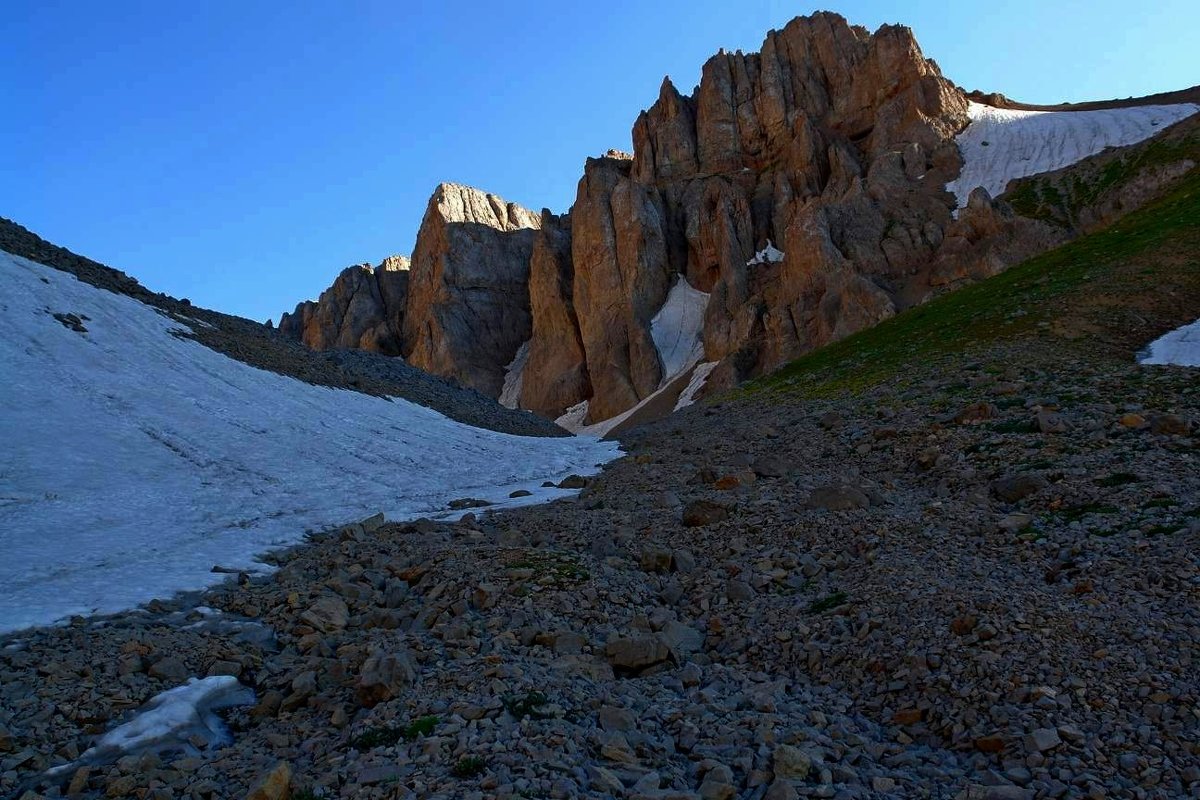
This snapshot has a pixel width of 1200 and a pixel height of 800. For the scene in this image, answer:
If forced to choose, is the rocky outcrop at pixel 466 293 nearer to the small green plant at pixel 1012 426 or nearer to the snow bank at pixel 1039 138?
the snow bank at pixel 1039 138

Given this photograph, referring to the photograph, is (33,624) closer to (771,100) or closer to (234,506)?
(234,506)

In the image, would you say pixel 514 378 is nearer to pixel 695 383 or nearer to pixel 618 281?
pixel 618 281

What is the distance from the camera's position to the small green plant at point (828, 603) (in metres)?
11.3

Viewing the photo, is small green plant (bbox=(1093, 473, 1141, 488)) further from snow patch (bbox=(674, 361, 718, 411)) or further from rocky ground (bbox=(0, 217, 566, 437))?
snow patch (bbox=(674, 361, 718, 411))

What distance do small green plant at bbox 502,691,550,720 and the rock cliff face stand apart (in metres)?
72.6

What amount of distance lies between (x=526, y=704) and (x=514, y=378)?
120510mm

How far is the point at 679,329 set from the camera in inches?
4218

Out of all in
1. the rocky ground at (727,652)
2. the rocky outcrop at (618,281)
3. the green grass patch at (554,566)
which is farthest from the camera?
the rocky outcrop at (618,281)

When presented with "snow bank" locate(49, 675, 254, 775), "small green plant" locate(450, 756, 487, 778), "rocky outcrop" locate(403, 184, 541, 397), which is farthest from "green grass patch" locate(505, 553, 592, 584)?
"rocky outcrop" locate(403, 184, 541, 397)

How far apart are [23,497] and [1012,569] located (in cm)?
2237

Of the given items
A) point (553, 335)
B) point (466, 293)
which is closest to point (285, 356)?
point (553, 335)

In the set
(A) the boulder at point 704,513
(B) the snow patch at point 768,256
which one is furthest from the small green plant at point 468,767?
(B) the snow patch at point 768,256

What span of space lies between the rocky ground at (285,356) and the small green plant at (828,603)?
35.8 metres

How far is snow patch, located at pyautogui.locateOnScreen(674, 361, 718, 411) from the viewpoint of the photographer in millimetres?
89375
